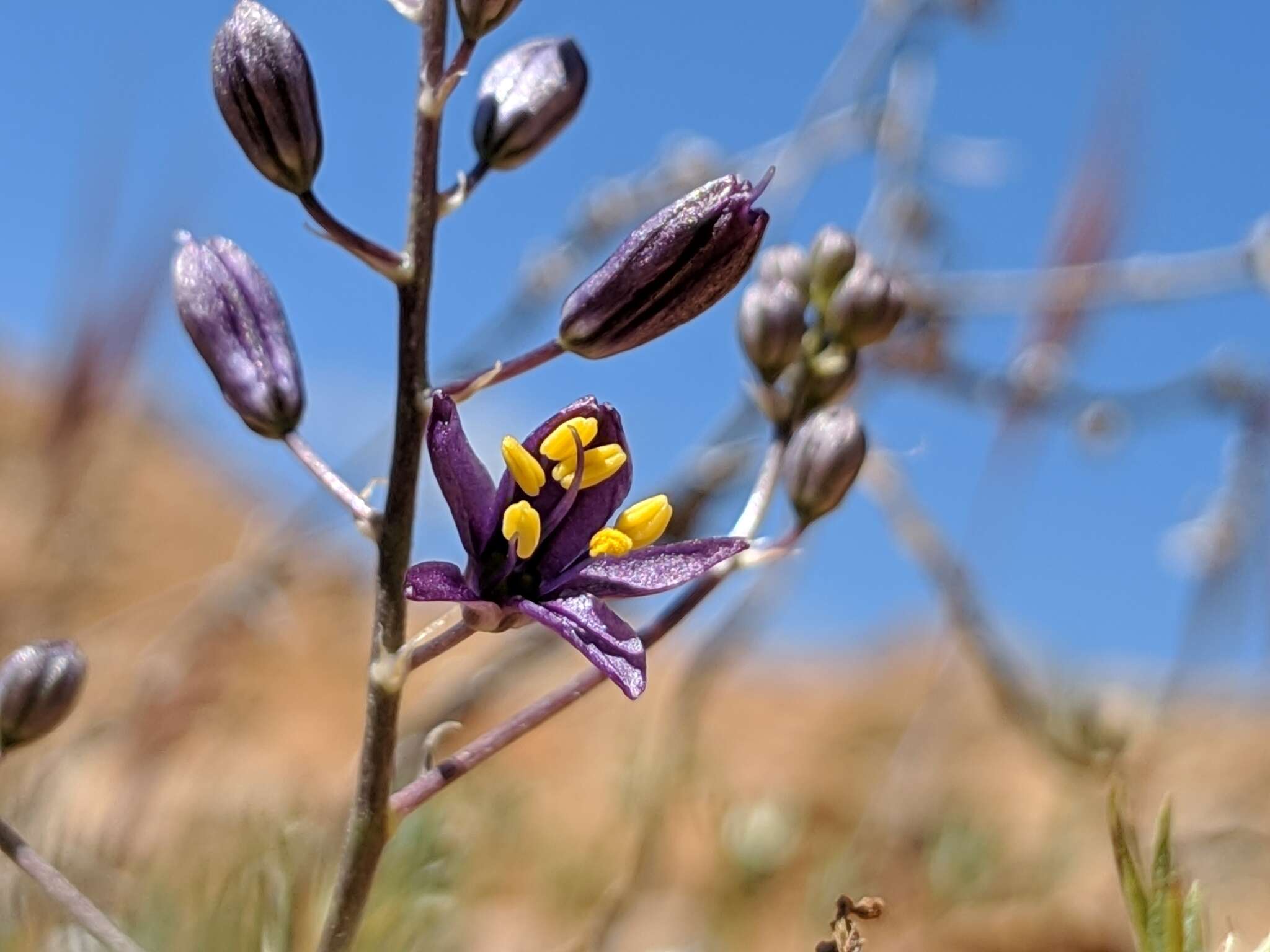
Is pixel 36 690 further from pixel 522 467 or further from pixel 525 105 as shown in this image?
pixel 525 105

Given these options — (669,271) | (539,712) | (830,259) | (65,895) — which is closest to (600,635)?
(539,712)

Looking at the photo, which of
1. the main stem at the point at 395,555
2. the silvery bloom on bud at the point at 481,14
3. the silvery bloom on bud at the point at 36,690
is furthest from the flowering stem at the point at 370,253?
the silvery bloom on bud at the point at 36,690

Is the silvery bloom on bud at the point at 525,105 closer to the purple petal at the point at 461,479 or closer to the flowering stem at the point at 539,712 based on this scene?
the purple petal at the point at 461,479

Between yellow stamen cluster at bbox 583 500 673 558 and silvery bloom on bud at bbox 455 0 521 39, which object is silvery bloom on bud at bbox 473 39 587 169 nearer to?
silvery bloom on bud at bbox 455 0 521 39

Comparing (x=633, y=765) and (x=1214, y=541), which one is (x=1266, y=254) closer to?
(x=1214, y=541)

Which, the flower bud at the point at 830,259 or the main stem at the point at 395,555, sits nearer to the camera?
the main stem at the point at 395,555

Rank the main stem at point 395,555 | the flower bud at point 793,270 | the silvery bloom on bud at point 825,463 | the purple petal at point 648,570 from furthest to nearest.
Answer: the flower bud at point 793,270, the silvery bloom on bud at point 825,463, the purple petal at point 648,570, the main stem at point 395,555

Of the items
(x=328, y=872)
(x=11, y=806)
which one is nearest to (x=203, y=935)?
(x=328, y=872)
